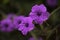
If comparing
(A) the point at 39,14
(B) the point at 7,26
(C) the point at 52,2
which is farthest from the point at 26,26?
(C) the point at 52,2

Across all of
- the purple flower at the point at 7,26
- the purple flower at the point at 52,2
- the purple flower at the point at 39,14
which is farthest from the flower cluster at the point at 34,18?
the purple flower at the point at 52,2

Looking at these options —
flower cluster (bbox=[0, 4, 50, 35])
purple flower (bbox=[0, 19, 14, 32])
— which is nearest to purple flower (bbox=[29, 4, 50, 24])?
flower cluster (bbox=[0, 4, 50, 35])

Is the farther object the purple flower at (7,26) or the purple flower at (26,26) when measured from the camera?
the purple flower at (7,26)

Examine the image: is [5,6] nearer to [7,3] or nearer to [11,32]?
[7,3]

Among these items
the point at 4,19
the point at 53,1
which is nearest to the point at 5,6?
the point at 4,19

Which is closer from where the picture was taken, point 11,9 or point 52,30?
point 52,30

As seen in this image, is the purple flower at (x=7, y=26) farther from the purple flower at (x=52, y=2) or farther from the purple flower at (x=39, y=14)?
the purple flower at (x=39, y=14)
